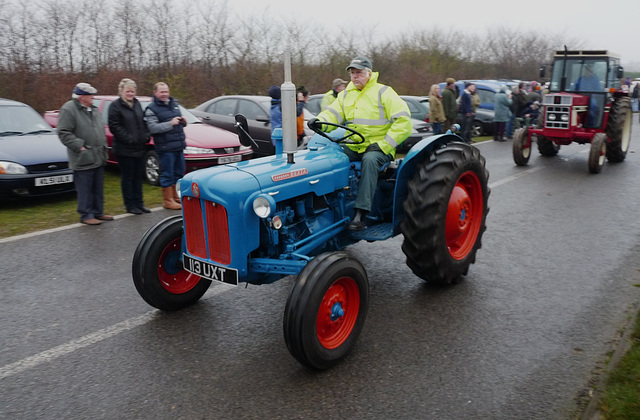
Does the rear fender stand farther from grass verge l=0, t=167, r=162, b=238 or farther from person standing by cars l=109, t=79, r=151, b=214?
grass verge l=0, t=167, r=162, b=238

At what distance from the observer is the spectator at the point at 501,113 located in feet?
53.9

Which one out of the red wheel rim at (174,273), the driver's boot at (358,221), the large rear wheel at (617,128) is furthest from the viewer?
the large rear wheel at (617,128)

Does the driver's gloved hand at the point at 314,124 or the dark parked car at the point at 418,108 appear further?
the dark parked car at the point at 418,108

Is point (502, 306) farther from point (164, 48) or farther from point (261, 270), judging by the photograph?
point (164, 48)

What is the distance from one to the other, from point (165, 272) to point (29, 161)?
4512 millimetres

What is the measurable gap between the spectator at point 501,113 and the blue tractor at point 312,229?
11672 millimetres

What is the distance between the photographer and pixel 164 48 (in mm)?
20016

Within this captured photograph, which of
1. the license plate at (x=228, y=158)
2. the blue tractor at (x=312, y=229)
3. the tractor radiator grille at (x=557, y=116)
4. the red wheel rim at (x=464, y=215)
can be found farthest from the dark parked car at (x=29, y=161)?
the tractor radiator grille at (x=557, y=116)

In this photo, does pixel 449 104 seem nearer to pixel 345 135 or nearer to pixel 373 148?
pixel 345 135

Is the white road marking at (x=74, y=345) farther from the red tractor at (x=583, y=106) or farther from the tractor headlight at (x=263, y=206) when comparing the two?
the red tractor at (x=583, y=106)

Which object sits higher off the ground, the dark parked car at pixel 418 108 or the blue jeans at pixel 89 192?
the dark parked car at pixel 418 108

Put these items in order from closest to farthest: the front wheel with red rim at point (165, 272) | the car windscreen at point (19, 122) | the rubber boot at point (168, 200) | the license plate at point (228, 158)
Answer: the front wheel with red rim at point (165, 272) → the rubber boot at point (168, 200) → the car windscreen at point (19, 122) → the license plate at point (228, 158)

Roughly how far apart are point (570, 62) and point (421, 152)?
363 inches

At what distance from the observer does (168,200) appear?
8266 mm
